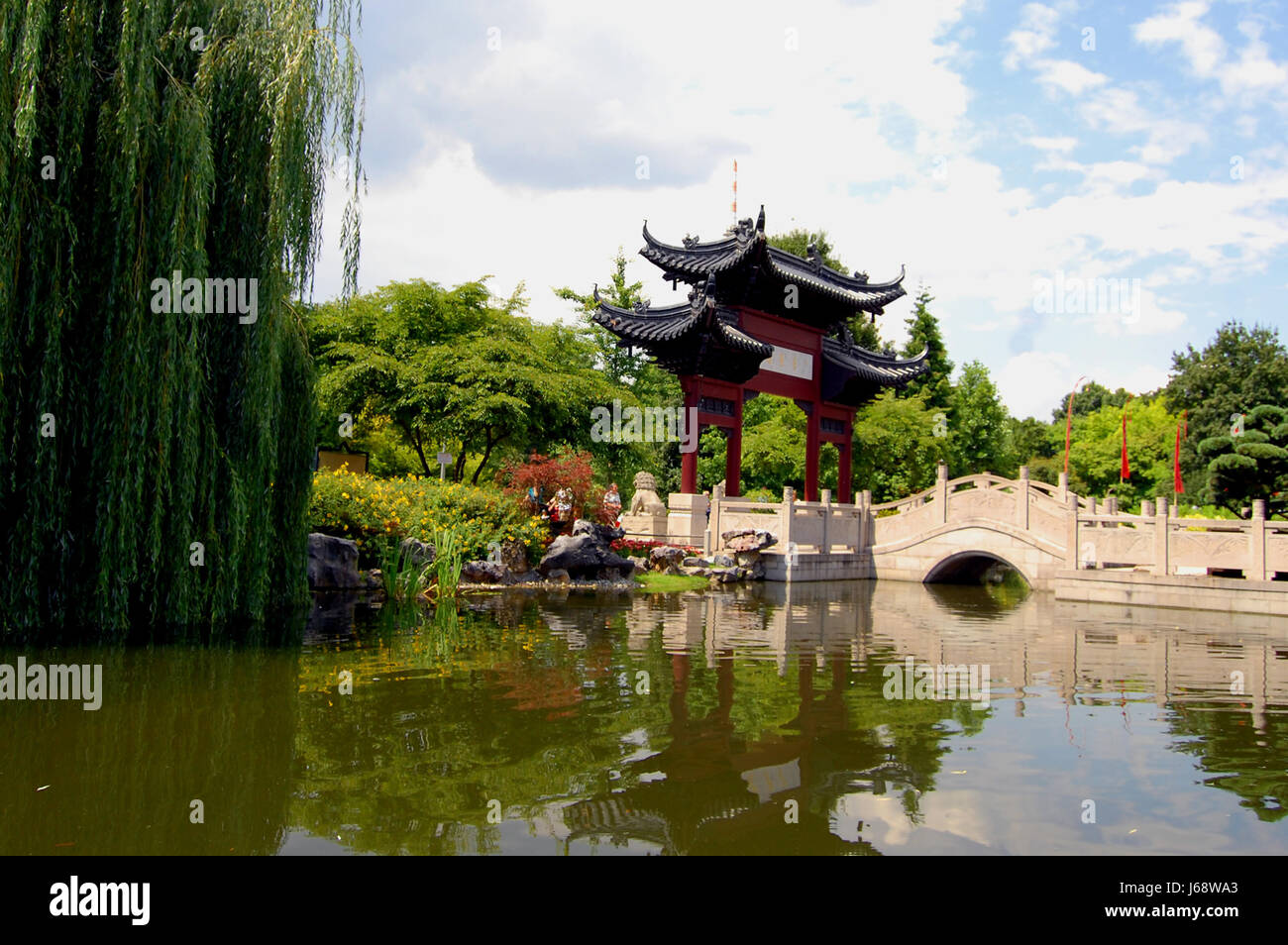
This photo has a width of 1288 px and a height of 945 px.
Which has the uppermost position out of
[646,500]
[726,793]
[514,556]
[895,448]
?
[895,448]

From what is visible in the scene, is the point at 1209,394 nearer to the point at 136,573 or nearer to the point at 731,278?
the point at 731,278

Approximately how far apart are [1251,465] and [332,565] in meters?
22.2

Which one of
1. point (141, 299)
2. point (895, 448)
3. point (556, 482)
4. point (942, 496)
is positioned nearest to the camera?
point (141, 299)

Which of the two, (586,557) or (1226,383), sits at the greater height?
(1226,383)

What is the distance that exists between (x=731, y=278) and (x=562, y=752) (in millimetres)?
16165

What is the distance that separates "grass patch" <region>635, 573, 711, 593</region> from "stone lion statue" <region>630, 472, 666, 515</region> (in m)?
2.54

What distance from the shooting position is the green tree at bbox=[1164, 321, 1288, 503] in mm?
29297

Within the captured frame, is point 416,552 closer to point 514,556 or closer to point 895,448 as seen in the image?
point 514,556

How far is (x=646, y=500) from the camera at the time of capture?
18.5 meters

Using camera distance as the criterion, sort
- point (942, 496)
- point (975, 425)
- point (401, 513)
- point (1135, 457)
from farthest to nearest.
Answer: point (1135, 457) → point (975, 425) → point (942, 496) → point (401, 513)

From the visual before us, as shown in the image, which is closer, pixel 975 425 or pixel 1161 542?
pixel 1161 542

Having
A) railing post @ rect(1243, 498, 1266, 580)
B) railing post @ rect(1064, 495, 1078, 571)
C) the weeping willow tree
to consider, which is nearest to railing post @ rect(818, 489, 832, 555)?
railing post @ rect(1064, 495, 1078, 571)

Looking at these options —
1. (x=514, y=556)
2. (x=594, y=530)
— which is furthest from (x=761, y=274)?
(x=514, y=556)
